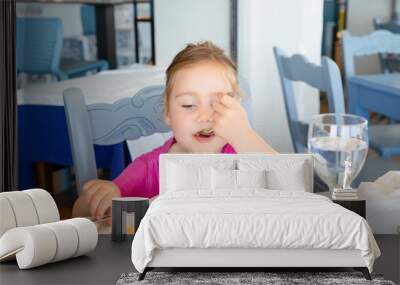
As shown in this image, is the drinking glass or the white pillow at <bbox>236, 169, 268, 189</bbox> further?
the drinking glass

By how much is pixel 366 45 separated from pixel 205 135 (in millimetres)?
909

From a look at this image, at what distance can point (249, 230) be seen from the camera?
3309 mm

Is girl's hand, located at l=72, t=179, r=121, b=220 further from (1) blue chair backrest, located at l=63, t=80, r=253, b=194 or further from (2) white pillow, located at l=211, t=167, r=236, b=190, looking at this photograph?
(2) white pillow, located at l=211, t=167, r=236, b=190

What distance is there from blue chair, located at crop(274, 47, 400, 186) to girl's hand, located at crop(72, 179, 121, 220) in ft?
3.11

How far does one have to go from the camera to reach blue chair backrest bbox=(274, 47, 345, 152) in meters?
4.20

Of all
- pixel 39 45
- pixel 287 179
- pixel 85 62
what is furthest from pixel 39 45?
pixel 287 179

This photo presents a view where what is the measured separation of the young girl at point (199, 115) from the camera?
4.20 m

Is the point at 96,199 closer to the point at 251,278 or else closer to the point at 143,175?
Result: the point at 143,175

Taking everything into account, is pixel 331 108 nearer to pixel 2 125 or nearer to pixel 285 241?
pixel 285 241

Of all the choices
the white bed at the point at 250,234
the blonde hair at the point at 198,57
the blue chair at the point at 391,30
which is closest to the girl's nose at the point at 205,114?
the blonde hair at the point at 198,57

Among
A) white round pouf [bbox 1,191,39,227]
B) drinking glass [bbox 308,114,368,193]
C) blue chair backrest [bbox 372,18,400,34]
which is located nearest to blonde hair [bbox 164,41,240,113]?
drinking glass [bbox 308,114,368,193]

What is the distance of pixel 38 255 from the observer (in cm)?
349

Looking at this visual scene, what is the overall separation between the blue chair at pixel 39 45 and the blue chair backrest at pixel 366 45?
4.43 ft

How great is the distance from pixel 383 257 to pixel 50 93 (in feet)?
5.99
